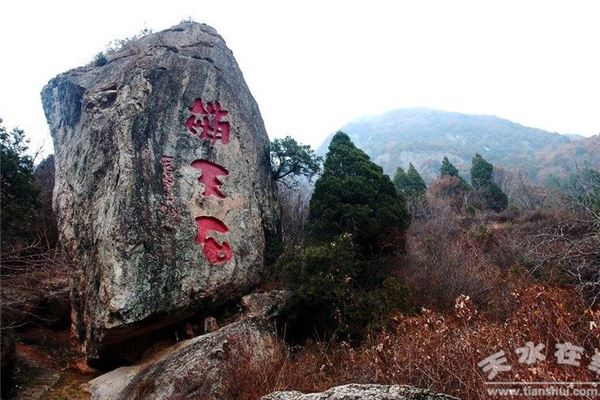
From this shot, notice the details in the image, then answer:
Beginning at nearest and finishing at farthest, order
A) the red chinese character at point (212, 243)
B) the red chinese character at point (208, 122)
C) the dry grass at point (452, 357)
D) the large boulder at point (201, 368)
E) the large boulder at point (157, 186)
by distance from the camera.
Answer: the dry grass at point (452, 357), the large boulder at point (201, 368), the large boulder at point (157, 186), the red chinese character at point (212, 243), the red chinese character at point (208, 122)

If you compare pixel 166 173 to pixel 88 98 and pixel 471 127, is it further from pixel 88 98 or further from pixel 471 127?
pixel 471 127

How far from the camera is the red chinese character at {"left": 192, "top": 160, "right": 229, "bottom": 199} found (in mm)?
7766

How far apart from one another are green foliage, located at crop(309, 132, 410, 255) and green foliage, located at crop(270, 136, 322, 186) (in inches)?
45.4

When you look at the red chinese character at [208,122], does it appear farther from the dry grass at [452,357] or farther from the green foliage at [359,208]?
the dry grass at [452,357]

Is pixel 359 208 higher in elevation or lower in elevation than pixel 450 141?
lower

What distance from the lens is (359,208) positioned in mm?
8250

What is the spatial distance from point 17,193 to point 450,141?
2810 inches

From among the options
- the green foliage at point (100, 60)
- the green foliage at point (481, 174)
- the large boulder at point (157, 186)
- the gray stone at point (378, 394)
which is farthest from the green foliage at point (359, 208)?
the green foliage at point (481, 174)

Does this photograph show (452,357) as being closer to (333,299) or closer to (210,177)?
(333,299)

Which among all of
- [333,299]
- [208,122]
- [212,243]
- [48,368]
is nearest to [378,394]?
[333,299]

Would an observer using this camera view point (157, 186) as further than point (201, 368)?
Yes

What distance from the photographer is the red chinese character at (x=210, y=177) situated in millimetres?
7766

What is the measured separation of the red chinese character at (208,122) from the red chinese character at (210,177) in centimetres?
53

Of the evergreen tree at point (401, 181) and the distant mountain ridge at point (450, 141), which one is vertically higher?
the distant mountain ridge at point (450, 141)
